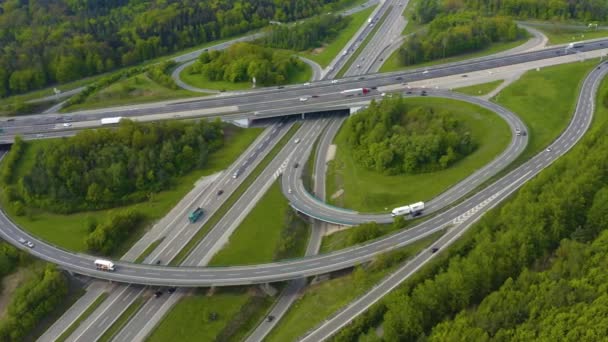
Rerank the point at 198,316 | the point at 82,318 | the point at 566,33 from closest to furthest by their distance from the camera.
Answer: the point at 198,316, the point at 82,318, the point at 566,33

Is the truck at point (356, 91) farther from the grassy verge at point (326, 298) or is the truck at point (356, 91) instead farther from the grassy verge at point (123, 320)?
the grassy verge at point (123, 320)

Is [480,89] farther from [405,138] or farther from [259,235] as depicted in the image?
[259,235]

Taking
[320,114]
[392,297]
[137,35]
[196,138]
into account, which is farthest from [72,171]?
[137,35]

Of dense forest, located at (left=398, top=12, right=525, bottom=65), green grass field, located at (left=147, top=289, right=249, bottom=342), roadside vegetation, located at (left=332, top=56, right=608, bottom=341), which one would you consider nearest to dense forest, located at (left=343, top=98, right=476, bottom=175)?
roadside vegetation, located at (left=332, top=56, right=608, bottom=341)

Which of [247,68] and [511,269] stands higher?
[247,68]

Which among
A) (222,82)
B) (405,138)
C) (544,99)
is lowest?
(405,138)

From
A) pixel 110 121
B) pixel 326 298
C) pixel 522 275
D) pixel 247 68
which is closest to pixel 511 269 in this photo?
pixel 522 275
